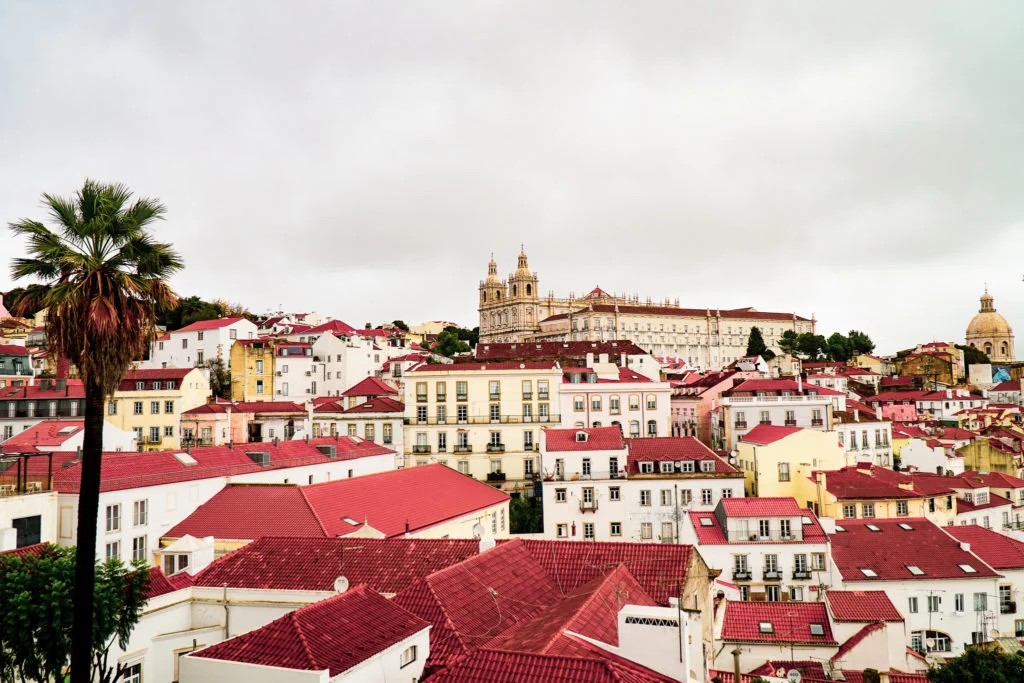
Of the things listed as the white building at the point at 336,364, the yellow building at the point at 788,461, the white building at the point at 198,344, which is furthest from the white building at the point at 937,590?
the white building at the point at 198,344

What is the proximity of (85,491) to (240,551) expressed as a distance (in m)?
8.68

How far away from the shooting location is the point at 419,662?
42.1 feet

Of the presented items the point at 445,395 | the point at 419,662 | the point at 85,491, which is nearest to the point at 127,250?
the point at 85,491

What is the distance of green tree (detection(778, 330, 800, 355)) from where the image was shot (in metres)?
150

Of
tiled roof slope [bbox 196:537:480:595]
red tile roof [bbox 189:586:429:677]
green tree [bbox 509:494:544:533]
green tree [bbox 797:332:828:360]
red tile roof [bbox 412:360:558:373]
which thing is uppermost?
green tree [bbox 797:332:828:360]

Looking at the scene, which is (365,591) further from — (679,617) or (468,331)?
(468,331)

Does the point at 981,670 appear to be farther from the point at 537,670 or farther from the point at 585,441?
the point at 585,441

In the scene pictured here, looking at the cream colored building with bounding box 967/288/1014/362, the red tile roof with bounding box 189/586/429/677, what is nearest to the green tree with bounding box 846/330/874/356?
the cream colored building with bounding box 967/288/1014/362

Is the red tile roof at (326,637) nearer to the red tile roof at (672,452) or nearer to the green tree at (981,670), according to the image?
the green tree at (981,670)

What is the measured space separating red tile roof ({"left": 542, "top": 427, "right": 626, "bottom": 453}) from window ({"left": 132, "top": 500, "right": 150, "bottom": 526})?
21.0m

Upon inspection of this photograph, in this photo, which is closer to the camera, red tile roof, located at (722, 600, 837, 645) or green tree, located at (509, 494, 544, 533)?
red tile roof, located at (722, 600, 837, 645)

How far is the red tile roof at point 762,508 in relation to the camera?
1323 inches

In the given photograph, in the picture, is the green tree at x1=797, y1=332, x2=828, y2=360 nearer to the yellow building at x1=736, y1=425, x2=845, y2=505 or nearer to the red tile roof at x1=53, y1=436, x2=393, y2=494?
the yellow building at x1=736, y1=425, x2=845, y2=505

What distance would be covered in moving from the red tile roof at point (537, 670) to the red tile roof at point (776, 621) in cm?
1570
